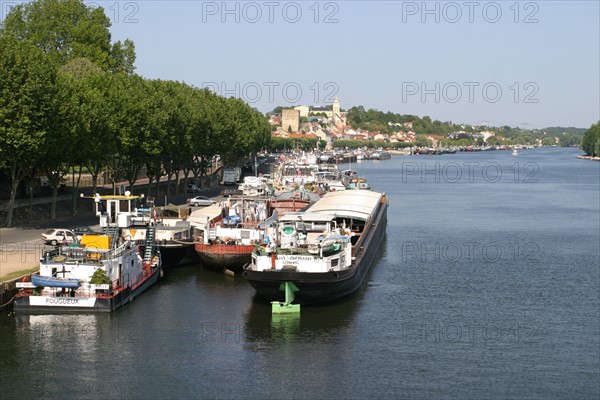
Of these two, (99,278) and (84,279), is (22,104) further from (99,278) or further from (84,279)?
(99,278)

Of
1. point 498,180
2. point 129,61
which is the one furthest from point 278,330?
point 498,180

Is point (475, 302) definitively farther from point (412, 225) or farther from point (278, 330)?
point (412, 225)

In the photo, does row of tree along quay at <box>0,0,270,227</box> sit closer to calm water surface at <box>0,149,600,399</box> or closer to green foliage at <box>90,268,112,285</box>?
calm water surface at <box>0,149,600,399</box>

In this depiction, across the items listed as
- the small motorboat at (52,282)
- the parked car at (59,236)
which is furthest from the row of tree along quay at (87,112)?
the small motorboat at (52,282)

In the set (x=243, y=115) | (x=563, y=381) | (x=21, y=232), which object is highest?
(x=243, y=115)

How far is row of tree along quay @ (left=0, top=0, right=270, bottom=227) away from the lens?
61531mm

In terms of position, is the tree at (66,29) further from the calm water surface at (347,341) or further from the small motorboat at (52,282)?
the small motorboat at (52,282)

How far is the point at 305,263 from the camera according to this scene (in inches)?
1769

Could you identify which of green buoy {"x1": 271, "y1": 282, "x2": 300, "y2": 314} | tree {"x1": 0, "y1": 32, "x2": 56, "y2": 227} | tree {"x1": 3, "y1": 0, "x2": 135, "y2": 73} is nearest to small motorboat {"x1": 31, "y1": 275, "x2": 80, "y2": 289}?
green buoy {"x1": 271, "y1": 282, "x2": 300, "y2": 314}

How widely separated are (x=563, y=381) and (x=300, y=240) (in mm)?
18579

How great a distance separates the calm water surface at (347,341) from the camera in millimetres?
33625

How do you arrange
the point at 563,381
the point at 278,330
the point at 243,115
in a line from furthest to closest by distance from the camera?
1. the point at 243,115
2. the point at 278,330
3. the point at 563,381

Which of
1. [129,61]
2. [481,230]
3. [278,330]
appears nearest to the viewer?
[278,330]

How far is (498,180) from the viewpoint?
582 feet
